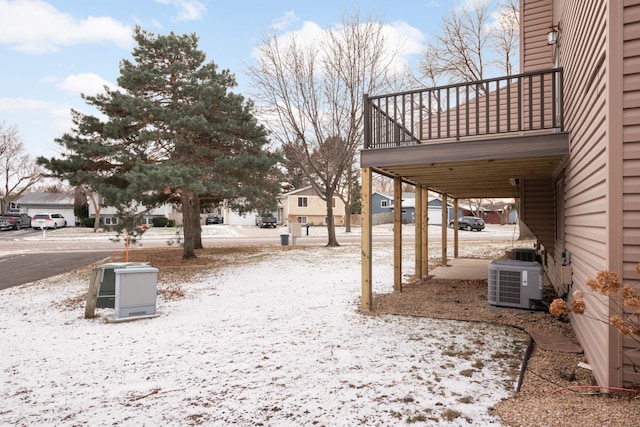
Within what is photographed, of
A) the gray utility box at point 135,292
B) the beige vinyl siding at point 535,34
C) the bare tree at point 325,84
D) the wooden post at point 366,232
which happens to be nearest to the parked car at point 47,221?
the bare tree at point 325,84

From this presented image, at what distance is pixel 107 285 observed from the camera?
6.39m

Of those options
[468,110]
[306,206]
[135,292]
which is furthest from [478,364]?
[306,206]

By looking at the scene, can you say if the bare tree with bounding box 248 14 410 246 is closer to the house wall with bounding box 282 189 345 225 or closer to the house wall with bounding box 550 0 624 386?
the house wall with bounding box 550 0 624 386

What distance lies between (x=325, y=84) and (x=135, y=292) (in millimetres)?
14756

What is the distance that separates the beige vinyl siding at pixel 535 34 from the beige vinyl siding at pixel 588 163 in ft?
10.1

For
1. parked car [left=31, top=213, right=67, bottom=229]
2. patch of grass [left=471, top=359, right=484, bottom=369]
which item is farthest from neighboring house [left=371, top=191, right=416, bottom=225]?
patch of grass [left=471, top=359, right=484, bottom=369]

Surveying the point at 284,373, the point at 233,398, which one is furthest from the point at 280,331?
the point at 233,398

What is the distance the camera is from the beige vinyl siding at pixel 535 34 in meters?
8.14

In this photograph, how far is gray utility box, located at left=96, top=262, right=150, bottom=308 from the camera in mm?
6309

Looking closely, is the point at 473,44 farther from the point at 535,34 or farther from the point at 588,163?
the point at 588,163

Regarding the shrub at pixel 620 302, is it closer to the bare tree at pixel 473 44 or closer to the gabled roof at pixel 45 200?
the bare tree at pixel 473 44

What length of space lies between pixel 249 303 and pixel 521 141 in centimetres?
501

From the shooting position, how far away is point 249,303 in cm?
709

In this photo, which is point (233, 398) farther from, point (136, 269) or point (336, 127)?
point (336, 127)
